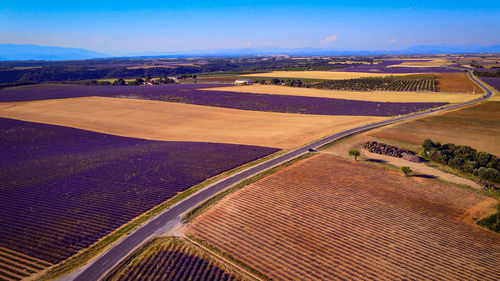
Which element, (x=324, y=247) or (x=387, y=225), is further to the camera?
(x=387, y=225)

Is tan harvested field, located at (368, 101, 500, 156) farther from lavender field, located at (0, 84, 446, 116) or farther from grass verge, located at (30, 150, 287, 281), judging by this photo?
grass verge, located at (30, 150, 287, 281)

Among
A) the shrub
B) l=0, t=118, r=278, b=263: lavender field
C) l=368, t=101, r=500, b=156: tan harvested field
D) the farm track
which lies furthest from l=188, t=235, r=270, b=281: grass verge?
l=368, t=101, r=500, b=156: tan harvested field

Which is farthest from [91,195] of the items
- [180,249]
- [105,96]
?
[105,96]

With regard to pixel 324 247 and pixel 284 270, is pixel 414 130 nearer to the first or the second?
pixel 324 247

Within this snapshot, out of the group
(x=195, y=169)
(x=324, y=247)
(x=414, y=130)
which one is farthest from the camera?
(x=414, y=130)

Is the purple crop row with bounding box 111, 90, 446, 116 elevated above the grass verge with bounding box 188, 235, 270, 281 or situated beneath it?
elevated above

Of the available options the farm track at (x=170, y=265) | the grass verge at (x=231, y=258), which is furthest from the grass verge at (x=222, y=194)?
the farm track at (x=170, y=265)

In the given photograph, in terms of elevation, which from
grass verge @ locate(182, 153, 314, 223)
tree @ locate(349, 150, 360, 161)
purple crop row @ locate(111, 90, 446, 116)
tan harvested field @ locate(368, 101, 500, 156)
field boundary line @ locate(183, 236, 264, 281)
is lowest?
field boundary line @ locate(183, 236, 264, 281)
